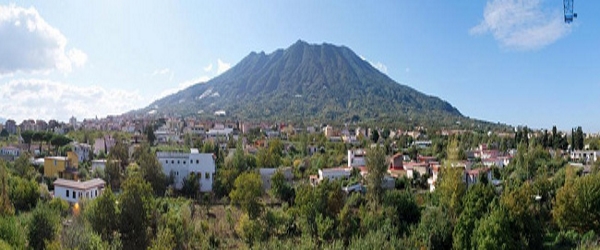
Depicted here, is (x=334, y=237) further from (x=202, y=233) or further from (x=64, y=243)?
(x=64, y=243)

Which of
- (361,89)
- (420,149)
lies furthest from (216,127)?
(361,89)

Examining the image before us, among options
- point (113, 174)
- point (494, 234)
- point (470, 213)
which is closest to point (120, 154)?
point (113, 174)

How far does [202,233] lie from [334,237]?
261 inches

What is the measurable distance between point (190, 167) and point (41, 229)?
50.3ft

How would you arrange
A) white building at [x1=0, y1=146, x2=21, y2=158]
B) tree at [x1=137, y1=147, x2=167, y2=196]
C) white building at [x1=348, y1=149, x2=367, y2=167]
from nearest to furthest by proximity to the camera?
tree at [x1=137, y1=147, x2=167, y2=196] < white building at [x1=0, y1=146, x2=21, y2=158] < white building at [x1=348, y1=149, x2=367, y2=167]

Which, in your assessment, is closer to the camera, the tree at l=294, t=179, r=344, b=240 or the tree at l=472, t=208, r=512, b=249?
the tree at l=472, t=208, r=512, b=249

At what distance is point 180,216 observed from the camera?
2273 centimetres

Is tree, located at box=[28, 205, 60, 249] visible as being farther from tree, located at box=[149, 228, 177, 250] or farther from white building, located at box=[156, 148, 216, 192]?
white building, located at box=[156, 148, 216, 192]

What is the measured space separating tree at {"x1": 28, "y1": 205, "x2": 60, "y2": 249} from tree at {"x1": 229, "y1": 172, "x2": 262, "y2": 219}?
30.4ft

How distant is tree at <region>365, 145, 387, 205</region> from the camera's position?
92.6 ft

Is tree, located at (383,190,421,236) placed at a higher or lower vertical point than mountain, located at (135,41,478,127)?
lower

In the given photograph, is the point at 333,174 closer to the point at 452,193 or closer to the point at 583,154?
the point at 452,193

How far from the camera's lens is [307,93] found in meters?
141

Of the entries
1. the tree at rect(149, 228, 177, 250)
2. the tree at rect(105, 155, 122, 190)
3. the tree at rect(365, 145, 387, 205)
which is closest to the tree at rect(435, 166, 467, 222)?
the tree at rect(365, 145, 387, 205)
